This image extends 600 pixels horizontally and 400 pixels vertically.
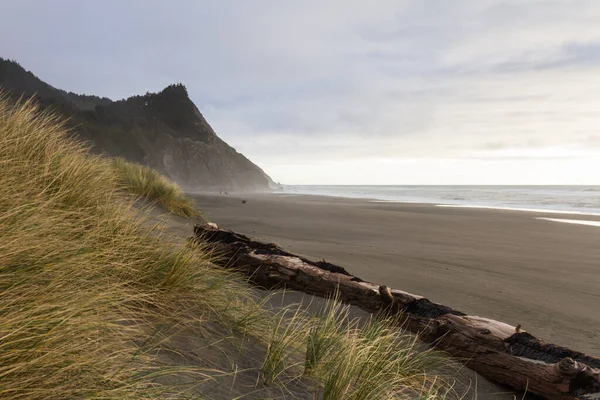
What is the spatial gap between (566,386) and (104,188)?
4.65 m

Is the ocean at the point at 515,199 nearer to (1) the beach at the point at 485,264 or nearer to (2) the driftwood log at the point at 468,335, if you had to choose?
(1) the beach at the point at 485,264

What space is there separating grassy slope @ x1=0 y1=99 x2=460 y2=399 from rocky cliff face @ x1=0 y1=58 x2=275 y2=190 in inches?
1662

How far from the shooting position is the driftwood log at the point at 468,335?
212cm

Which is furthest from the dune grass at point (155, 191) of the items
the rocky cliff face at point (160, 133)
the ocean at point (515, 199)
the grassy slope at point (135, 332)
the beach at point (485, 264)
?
the rocky cliff face at point (160, 133)

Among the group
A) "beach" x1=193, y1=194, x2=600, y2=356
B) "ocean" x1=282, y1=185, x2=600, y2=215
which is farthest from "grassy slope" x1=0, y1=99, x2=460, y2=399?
"ocean" x1=282, y1=185, x2=600, y2=215

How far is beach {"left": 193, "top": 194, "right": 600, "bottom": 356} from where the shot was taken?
3830mm

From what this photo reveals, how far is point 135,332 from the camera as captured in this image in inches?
75.7

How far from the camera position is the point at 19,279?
1.51 m

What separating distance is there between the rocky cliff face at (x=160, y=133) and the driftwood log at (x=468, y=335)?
137ft

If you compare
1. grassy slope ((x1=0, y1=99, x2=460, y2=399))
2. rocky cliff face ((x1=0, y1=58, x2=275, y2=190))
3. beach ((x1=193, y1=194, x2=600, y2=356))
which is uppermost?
rocky cliff face ((x1=0, y1=58, x2=275, y2=190))

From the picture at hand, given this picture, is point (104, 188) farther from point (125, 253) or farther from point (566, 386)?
point (566, 386)

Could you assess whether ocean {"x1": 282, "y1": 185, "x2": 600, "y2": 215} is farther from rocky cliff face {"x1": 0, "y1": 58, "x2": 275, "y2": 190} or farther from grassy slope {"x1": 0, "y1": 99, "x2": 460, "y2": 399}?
rocky cliff face {"x1": 0, "y1": 58, "x2": 275, "y2": 190}

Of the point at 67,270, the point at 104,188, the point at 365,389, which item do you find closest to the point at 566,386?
the point at 365,389

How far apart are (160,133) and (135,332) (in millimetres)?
61625
